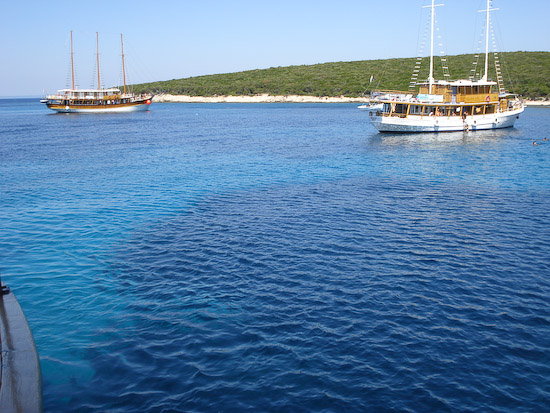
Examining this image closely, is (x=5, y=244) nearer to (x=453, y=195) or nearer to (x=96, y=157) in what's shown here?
(x=453, y=195)

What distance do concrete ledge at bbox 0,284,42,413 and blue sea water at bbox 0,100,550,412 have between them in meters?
1.37

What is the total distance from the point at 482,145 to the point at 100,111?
351 feet

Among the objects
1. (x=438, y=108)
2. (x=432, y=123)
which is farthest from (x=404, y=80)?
(x=432, y=123)

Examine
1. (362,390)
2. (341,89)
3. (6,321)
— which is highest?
(341,89)

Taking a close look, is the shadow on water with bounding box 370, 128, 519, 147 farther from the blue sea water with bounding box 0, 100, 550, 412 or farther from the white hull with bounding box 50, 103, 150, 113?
the white hull with bounding box 50, 103, 150, 113

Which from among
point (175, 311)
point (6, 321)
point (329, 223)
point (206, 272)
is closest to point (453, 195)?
point (329, 223)

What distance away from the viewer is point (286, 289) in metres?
16.1

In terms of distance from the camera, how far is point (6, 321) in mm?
11352

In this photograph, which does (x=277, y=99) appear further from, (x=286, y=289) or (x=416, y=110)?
(x=286, y=289)

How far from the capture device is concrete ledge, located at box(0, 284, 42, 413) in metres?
8.45

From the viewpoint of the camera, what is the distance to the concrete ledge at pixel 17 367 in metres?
8.45

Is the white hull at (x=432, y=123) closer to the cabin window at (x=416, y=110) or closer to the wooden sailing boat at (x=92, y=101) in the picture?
the cabin window at (x=416, y=110)

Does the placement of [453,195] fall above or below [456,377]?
above

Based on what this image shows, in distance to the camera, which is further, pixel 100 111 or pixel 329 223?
pixel 100 111
